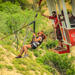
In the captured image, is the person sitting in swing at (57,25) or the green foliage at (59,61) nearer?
the person sitting in swing at (57,25)

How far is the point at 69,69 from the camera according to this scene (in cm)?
2559

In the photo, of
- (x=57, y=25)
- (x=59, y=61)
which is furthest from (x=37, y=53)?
(x=57, y=25)

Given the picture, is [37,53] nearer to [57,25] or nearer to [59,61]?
[59,61]

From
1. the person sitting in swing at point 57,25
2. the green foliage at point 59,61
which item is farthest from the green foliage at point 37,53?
the person sitting in swing at point 57,25

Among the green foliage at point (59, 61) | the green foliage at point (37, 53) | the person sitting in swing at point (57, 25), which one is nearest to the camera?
the person sitting in swing at point (57, 25)

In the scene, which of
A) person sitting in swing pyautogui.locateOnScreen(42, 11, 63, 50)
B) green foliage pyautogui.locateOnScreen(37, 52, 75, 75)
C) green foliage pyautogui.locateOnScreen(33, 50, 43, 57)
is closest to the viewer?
person sitting in swing pyautogui.locateOnScreen(42, 11, 63, 50)

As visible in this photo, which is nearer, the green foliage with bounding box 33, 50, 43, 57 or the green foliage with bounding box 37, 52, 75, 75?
the green foliage with bounding box 37, 52, 75, 75

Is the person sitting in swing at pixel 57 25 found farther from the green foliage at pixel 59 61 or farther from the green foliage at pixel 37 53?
the green foliage at pixel 37 53

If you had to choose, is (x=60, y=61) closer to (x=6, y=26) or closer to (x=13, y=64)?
(x=6, y=26)

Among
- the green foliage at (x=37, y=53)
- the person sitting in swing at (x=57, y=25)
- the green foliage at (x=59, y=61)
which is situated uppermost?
the person sitting in swing at (x=57, y=25)

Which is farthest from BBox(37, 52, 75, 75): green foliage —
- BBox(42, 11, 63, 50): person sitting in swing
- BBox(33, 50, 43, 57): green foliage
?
BBox(42, 11, 63, 50): person sitting in swing

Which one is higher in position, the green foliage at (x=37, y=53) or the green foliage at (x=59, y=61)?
the green foliage at (x=37, y=53)

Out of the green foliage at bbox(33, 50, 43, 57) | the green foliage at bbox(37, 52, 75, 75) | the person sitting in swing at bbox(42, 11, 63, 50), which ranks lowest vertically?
the green foliage at bbox(37, 52, 75, 75)

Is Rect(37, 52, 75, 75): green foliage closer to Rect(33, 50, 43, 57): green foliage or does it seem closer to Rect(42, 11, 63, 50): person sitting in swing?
Rect(33, 50, 43, 57): green foliage
